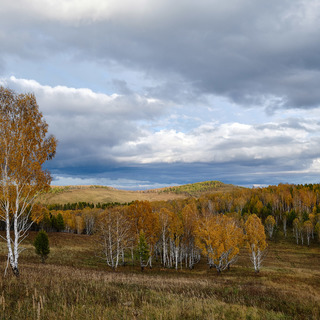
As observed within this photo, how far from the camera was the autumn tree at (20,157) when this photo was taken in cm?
1540

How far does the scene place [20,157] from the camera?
16.0 meters

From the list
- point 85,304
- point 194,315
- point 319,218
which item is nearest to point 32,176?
point 85,304

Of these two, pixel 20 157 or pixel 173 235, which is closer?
pixel 20 157

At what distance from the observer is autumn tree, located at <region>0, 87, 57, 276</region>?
606 inches

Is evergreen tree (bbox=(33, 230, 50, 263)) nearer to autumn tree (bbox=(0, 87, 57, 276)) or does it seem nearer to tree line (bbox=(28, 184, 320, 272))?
tree line (bbox=(28, 184, 320, 272))

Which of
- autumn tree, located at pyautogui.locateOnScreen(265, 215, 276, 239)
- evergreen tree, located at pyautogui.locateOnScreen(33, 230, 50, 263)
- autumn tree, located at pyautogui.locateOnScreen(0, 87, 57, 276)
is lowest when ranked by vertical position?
autumn tree, located at pyautogui.locateOnScreen(265, 215, 276, 239)

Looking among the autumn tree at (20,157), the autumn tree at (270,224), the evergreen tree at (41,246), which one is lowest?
the autumn tree at (270,224)

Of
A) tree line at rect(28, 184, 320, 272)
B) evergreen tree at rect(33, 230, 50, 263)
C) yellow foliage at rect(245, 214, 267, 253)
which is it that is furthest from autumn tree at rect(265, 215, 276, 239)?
evergreen tree at rect(33, 230, 50, 263)

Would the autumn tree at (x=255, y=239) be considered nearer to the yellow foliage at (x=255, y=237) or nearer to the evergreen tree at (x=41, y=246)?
the yellow foliage at (x=255, y=237)

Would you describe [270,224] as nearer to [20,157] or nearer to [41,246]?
[41,246]

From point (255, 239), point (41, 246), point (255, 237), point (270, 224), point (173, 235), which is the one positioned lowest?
point (270, 224)

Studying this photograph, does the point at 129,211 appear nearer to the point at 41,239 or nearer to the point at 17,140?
the point at 41,239

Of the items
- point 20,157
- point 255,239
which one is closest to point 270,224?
point 255,239

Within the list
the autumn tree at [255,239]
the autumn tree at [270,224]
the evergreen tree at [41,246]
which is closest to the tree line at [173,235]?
the autumn tree at [255,239]
